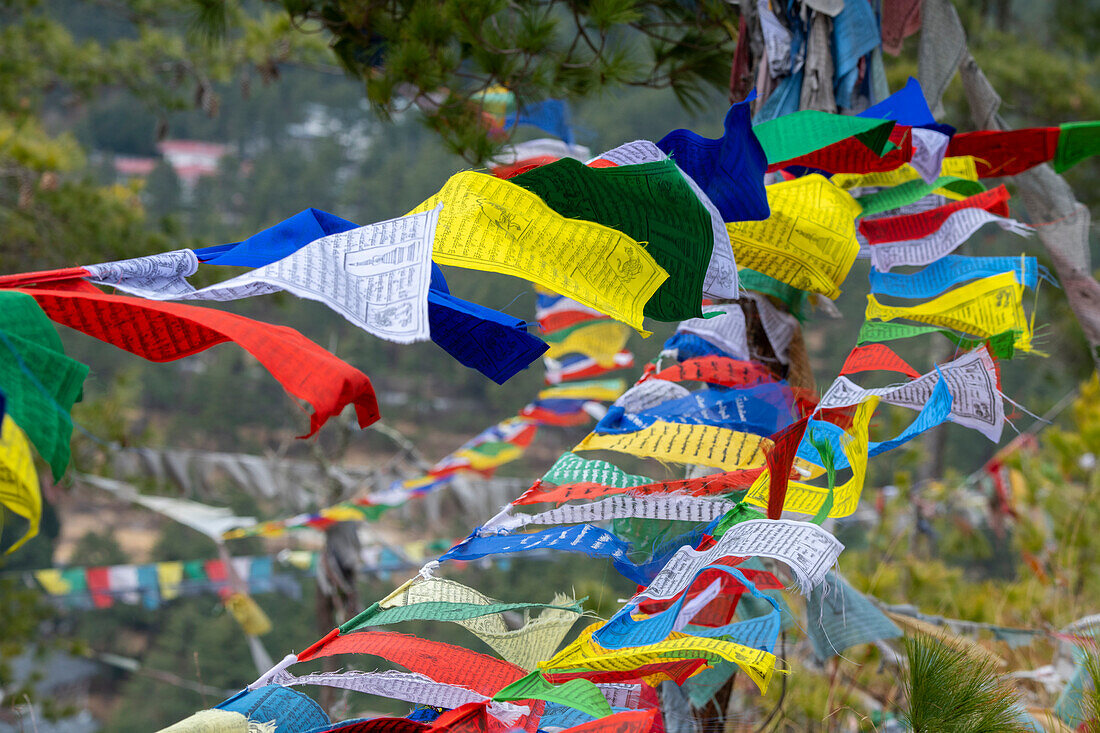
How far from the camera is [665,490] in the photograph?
2.79ft

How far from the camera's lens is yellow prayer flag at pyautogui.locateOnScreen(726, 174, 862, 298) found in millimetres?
971

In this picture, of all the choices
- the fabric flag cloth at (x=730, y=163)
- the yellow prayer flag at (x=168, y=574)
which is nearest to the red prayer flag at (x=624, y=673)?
the fabric flag cloth at (x=730, y=163)

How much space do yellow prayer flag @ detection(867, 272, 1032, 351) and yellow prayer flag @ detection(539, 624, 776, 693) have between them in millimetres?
537

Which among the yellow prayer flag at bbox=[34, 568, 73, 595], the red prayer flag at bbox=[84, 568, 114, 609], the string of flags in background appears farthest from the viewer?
the red prayer flag at bbox=[84, 568, 114, 609]

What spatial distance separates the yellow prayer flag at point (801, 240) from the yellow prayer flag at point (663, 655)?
0.49 meters

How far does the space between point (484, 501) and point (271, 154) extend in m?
19.8

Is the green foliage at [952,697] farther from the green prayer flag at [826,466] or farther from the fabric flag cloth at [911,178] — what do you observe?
the fabric flag cloth at [911,178]

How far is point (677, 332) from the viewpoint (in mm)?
1236

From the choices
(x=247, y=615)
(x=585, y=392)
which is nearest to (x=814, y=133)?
(x=585, y=392)

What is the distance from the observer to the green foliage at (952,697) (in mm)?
750

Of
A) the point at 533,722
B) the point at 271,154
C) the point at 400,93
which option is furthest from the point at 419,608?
the point at 271,154

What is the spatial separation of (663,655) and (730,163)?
1.60 ft

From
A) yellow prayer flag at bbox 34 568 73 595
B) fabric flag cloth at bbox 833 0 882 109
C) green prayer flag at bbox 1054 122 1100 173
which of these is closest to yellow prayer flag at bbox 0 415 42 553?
fabric flag cloth at bbox 833 0 882 109

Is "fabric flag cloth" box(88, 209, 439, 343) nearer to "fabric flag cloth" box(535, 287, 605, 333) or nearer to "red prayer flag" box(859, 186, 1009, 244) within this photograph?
"red prayer flag" box(859, 186, 1009, 244)
